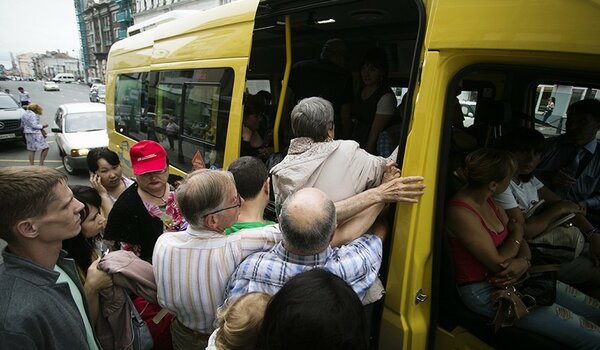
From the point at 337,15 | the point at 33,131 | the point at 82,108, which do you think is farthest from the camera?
the point at 82,108

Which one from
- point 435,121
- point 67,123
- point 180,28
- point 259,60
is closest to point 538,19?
point 435,121

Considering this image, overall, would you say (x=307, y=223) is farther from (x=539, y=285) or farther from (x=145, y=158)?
(x=145, y=158)

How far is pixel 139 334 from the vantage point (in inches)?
72.7

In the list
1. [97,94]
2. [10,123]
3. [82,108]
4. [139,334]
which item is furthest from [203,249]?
[97,94]

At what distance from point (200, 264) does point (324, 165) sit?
0.82 meters

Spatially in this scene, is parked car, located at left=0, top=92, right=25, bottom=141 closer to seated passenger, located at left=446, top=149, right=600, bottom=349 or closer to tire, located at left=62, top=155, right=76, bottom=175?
tire, located at left=62, top=155, right=76, bottom=175

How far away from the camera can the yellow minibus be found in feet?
4.35

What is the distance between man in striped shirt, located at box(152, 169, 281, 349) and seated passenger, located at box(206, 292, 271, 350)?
0.41 meters

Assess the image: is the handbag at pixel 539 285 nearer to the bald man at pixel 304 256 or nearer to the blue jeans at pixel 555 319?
the blue jeans at pixel 555 319

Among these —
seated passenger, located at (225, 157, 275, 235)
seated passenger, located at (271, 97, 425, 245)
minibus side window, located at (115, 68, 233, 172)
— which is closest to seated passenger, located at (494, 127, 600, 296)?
seated passenger, located at (271, 97, 425, 245)

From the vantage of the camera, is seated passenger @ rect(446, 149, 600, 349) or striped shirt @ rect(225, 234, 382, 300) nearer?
striped shirt @ rect(225, 234, 382, 300)

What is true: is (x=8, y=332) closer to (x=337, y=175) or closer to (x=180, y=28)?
(x=337, y=175)

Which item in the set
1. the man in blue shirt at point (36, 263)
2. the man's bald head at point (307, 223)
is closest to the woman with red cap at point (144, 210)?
the man in blue shirt at point (36, 263)

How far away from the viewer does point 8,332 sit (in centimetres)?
110
